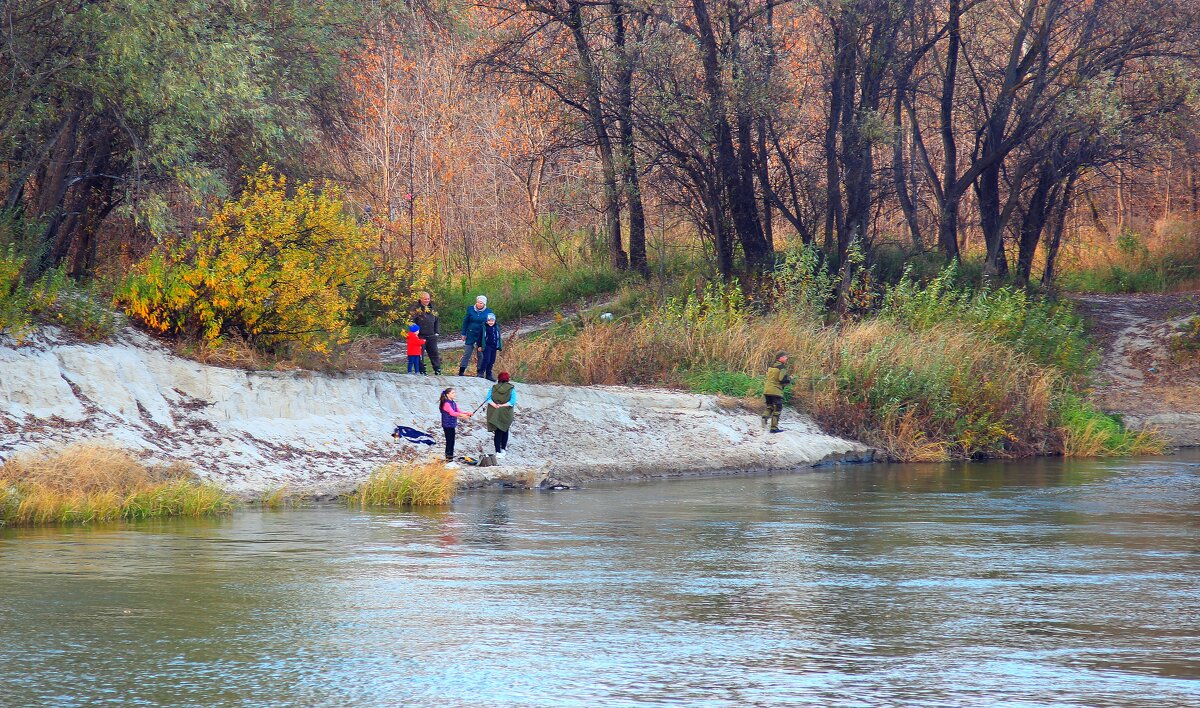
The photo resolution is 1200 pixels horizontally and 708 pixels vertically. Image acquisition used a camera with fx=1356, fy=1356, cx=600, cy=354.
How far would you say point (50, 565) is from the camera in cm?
1270

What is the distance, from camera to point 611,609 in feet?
34.8

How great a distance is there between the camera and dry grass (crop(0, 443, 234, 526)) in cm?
1628

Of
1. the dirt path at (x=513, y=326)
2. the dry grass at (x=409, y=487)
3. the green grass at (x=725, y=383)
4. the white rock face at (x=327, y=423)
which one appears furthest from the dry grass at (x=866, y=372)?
the dry grass at (x=409, y=487)

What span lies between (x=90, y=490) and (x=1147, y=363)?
92.0ft

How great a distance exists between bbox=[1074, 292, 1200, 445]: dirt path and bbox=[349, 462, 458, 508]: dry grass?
19.3 metres

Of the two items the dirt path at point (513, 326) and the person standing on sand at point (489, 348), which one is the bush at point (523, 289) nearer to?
the dirt path at point (513, 326)

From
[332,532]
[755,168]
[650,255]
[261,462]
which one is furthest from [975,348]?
[332,532]

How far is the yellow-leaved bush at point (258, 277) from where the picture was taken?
71.9 ft

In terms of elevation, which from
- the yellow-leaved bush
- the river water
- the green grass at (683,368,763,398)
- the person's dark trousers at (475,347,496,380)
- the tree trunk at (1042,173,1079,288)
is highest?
the tree trunk at (1042,173,1079,288)

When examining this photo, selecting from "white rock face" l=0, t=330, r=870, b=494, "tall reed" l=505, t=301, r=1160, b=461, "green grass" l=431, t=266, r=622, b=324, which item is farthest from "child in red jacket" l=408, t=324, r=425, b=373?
"green grass" l=431, t=266, r=622, b=324

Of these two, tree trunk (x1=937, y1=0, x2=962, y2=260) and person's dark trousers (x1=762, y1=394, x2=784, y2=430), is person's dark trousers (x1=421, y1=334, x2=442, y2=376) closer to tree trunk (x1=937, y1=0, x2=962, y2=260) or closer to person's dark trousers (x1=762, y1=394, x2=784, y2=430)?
person's dark trousers (x1=762, y1=394, x2=784, y2=430)

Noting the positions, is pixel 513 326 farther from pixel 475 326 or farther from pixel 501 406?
pixel 501 406

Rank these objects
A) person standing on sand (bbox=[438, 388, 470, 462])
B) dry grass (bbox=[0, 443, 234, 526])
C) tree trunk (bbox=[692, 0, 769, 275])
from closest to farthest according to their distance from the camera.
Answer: dry grass (bbox=[0, 443, 234, 526]), person standing on sand (bbox=[438, 388, 470, 462]), tree trunk (bbox=[692, 0, 769, 275])

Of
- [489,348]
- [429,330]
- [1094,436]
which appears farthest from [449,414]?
[1094,436]
